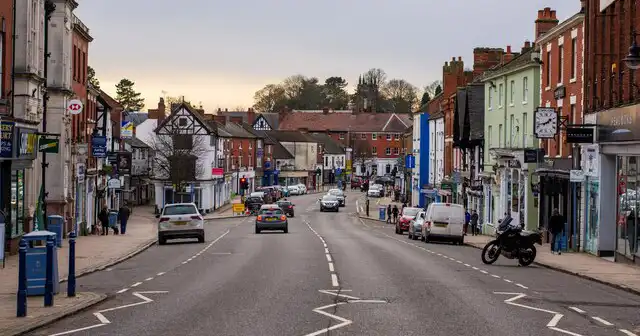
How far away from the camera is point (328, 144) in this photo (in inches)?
6506

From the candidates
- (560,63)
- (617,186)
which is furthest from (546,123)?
(560,63)

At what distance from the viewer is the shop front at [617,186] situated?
28.7 m

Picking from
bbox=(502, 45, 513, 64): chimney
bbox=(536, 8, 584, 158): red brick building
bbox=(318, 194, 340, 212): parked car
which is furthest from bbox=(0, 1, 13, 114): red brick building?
bbox=(318, 194, 340, 212): parked car

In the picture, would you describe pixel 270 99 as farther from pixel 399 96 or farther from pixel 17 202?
pixel 17 202

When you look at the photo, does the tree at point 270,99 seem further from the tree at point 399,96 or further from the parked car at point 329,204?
the parked car at point 329,204

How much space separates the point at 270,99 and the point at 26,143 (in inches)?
6392

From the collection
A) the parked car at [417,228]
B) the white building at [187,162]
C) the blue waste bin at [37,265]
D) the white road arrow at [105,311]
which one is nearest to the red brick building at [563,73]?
the parked car at [417,228]

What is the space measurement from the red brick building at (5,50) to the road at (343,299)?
6.25 meters

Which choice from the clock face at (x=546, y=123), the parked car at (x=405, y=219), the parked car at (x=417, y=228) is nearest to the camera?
the clock face at (x=546, y=123)

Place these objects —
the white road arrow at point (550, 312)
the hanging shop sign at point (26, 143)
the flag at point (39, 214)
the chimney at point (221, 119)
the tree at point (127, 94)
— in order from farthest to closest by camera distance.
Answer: the tree at point (127, 94) → the chimney at point (221, 119) → the flag at point (39, 214) → the hanging shop sign at point (26, 143) → the white road arrow at point (550, 312)

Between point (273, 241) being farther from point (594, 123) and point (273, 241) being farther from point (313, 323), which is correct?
point (313, 323)

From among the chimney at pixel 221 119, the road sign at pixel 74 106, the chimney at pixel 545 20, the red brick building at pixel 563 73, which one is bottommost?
the road sign at pixel 74 106

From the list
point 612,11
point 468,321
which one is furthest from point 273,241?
point 468,321

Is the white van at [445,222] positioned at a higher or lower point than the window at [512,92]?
lower
